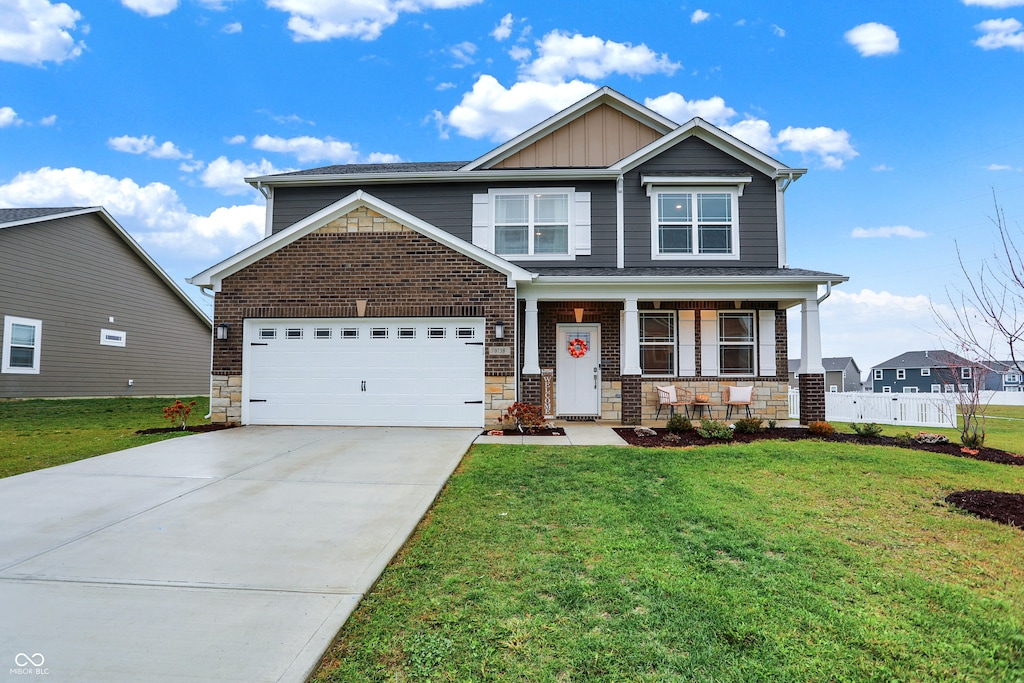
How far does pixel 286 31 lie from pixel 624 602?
18352 mm

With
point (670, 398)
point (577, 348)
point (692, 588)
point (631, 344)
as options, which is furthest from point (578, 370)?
point (692, 588)

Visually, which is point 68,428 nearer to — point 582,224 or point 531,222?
point 531,222

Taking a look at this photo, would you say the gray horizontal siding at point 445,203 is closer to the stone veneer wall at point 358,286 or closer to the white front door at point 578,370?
the white front door at point 578,370

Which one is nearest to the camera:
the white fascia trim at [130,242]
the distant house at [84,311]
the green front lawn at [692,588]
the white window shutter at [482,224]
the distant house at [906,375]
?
the green front lawn at [692,588]

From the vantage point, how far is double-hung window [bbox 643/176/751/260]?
12672mm

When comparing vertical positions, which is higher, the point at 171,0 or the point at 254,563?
the point at 171,0

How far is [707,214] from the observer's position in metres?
12.7

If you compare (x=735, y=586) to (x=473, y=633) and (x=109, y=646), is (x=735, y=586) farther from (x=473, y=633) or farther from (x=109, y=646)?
(x=109, y=646)

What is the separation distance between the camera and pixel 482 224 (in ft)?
42.3

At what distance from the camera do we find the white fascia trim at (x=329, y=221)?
10.3m

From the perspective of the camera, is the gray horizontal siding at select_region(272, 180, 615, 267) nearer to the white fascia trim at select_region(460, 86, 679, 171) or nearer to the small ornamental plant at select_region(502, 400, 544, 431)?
the white fascia trim at select_region(460, 86, 679, 171)

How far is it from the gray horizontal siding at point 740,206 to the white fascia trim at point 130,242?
15225 mm

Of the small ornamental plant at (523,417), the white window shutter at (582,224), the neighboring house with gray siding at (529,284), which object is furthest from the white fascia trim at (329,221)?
the white window shutter at (582,224)

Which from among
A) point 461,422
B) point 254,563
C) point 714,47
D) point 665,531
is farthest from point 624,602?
point 714,47
